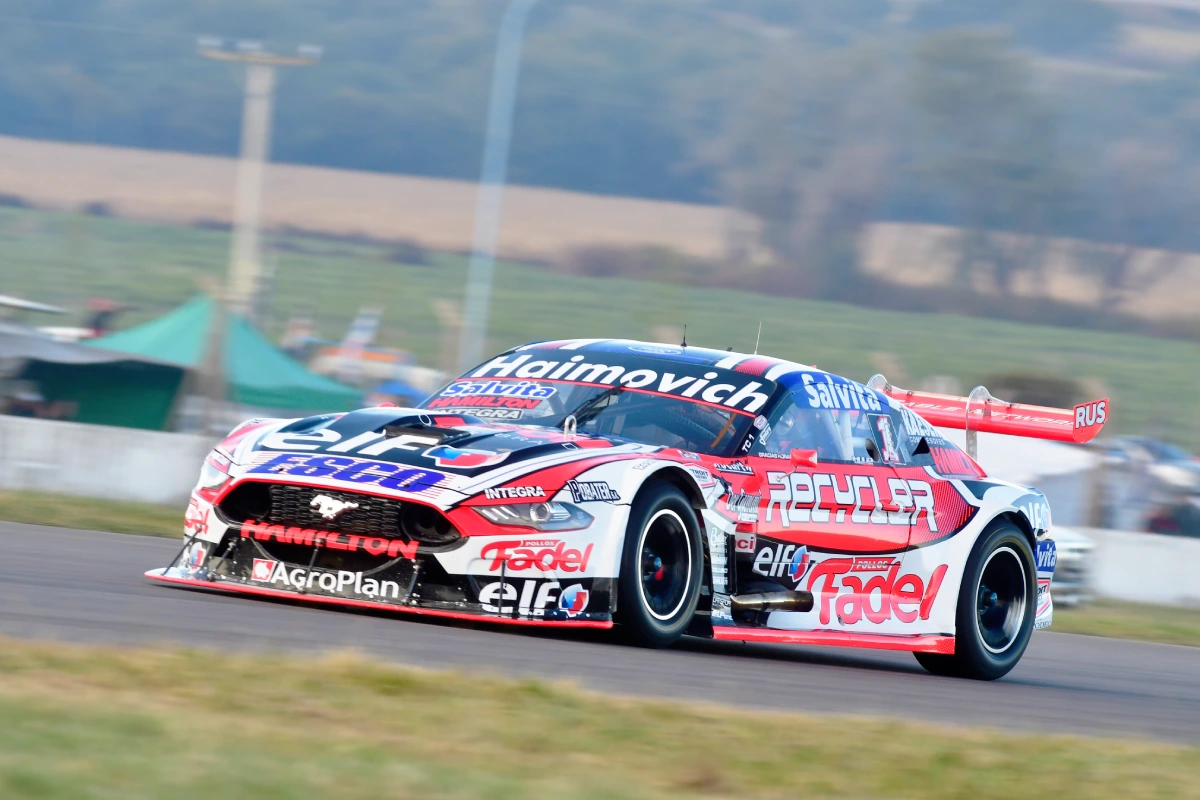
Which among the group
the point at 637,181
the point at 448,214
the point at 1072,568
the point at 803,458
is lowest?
the point at 1072,568

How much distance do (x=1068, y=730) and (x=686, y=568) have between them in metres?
1.62

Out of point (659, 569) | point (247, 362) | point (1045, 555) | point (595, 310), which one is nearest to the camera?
point (659, 569)

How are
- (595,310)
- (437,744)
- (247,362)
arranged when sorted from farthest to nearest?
(595,310) < (247,362) < (437,744)

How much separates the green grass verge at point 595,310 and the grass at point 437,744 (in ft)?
68.7

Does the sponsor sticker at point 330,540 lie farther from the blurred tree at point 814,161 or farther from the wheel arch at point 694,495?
the blurred tree at point 814,161

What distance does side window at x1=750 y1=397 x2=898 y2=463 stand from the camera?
765cm

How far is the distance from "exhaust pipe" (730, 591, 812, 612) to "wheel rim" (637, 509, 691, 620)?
0.37 meters

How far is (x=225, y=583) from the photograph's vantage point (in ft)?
21.9

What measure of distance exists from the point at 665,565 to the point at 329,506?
1377 mm

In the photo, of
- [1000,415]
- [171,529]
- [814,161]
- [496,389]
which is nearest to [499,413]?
[496,389]

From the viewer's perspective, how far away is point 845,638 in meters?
7.66

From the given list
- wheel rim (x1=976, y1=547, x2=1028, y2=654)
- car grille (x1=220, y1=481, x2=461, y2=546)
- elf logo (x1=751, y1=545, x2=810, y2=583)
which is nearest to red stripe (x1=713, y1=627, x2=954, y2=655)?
elf logo (x1=751, y1=545, x2=810, y2=583)

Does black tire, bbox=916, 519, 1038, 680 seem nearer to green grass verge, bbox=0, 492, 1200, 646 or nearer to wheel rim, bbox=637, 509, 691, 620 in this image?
wheel rim, bbox=637, 509, 691, 620

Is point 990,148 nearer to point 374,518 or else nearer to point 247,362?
point 247,362
